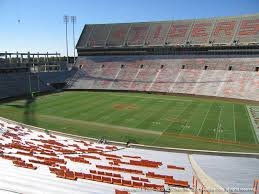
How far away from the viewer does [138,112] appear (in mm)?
40875

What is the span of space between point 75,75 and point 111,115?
35528 millimetres

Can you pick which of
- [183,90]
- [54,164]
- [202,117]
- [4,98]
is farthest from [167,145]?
[4,98]

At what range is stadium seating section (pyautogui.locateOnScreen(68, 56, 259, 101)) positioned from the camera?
2094 inches

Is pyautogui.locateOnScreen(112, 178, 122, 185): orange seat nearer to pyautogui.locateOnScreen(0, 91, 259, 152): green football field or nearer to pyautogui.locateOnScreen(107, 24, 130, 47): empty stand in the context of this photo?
pyautogui.locateOnScreen(0, 91, 259, 152): green football field

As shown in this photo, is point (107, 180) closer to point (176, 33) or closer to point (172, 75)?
point (172, 75)

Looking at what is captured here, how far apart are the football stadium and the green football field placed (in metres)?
0.13

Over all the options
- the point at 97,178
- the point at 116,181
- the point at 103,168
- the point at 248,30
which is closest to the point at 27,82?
the point at 248,30

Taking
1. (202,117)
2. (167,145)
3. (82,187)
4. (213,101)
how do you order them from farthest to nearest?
1. (213,101)
2. (202,117)
3. (167,145)
4. (82,187)

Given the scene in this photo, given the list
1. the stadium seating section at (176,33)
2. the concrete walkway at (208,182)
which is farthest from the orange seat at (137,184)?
the stadium seating section at (176,33)

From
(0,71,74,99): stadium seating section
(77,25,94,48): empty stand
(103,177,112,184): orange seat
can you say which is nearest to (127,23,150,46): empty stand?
(77,25,94,48): empty stand

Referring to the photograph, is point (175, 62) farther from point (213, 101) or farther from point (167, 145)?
point (167, 145)

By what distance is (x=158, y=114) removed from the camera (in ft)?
129

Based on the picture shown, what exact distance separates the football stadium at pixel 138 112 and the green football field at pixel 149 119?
0.44ft

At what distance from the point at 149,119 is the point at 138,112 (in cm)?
427
